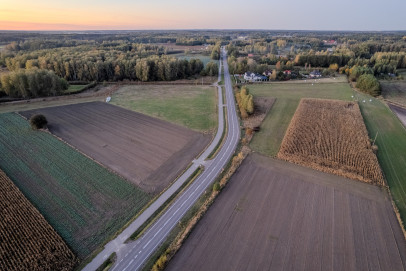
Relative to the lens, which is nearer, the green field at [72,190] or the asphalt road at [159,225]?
the asphalt road at [159,225]

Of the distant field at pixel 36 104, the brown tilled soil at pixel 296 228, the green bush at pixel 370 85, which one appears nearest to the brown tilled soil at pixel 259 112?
the brown tilled soil at pixel 296 228

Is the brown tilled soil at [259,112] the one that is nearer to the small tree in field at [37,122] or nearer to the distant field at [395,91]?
the distant field at [395,91]

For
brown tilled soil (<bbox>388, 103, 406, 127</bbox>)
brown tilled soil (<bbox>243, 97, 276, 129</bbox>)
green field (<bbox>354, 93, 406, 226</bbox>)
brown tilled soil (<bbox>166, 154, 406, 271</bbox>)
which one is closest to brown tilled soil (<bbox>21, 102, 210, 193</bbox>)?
brown tilled soil (<bbox>166, 154, 406, 271</bbox>)

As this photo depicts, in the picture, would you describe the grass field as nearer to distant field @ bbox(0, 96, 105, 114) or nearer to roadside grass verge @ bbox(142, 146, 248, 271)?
roadside grass verge @ bbox(142, 146, 248, 271)

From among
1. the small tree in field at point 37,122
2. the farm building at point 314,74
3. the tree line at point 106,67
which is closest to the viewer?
the small tree in field at point 37,122

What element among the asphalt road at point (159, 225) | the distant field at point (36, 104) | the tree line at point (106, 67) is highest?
the tree line at point (106, 67)

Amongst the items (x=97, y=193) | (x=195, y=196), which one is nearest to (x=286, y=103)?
(x=195, y=196)

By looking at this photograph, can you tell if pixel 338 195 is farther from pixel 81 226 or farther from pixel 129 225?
pixel 81 226
